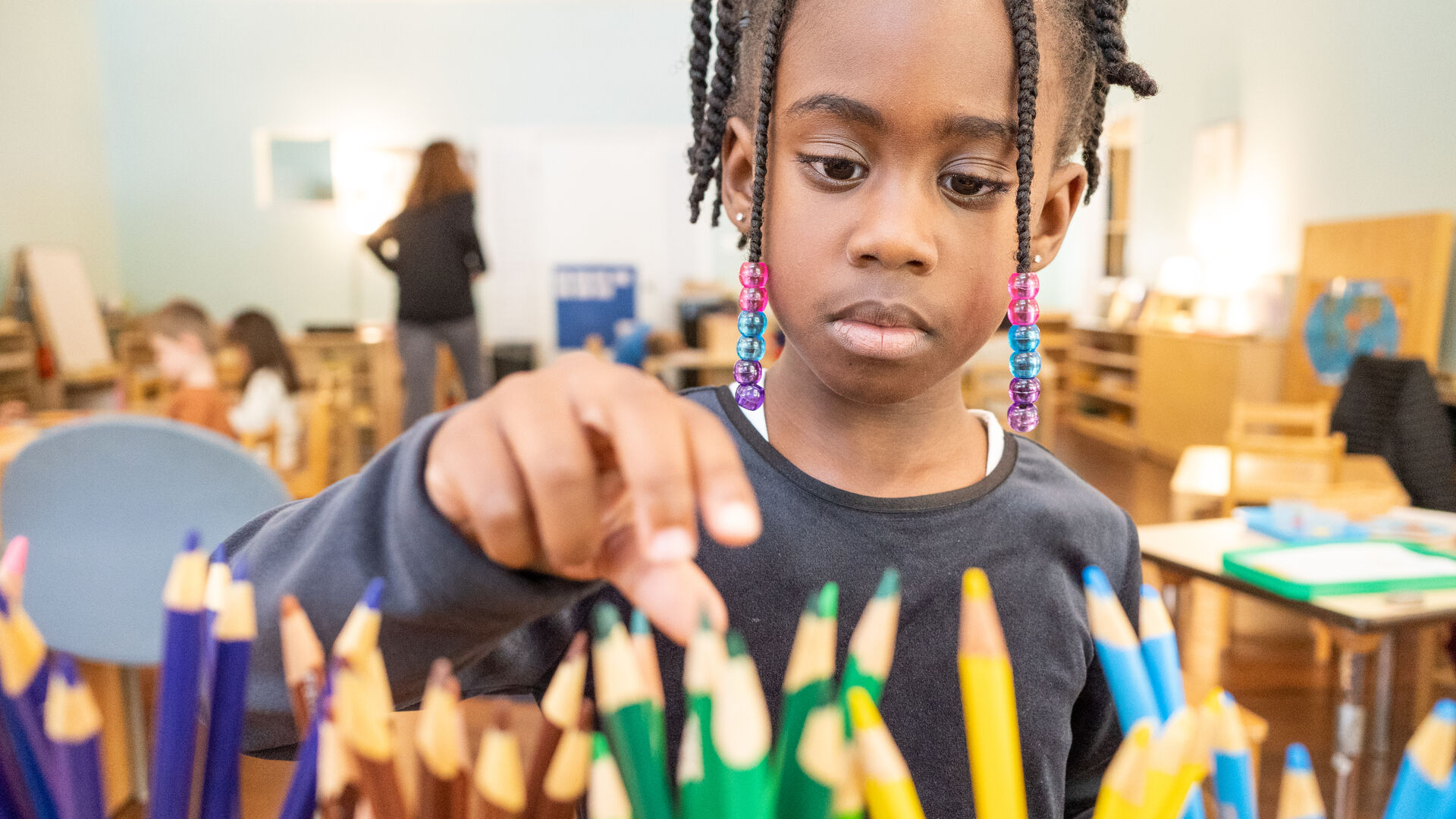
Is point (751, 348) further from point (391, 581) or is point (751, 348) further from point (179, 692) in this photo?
point (179, 692)

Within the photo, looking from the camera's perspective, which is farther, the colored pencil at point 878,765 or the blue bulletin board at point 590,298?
the blue bulletin board at point 590,298

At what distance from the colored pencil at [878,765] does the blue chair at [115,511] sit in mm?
1519

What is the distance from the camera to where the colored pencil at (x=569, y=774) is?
0.20m

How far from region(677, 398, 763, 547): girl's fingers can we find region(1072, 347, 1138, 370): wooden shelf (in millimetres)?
6644

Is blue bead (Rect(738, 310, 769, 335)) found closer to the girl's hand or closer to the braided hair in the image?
the braided hair

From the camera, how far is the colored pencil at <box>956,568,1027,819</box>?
0.67 feet

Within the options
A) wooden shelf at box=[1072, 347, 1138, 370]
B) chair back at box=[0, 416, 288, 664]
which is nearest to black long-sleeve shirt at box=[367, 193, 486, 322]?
chair back at box=[0, 416, 288, 664]

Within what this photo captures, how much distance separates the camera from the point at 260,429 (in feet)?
10.0

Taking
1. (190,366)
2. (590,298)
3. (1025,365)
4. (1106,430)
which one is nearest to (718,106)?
(1025,365)

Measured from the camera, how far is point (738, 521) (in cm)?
22

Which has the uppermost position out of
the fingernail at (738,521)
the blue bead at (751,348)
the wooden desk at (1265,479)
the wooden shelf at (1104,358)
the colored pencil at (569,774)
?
the blue bead at (751,348)

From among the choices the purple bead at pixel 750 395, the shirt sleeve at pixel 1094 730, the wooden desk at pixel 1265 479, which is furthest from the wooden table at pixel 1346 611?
→ the purple bead at pixel 750 395

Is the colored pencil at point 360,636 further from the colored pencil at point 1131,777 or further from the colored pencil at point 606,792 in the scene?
the colored pencil at point 1131,777

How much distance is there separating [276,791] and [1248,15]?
6487 mm
